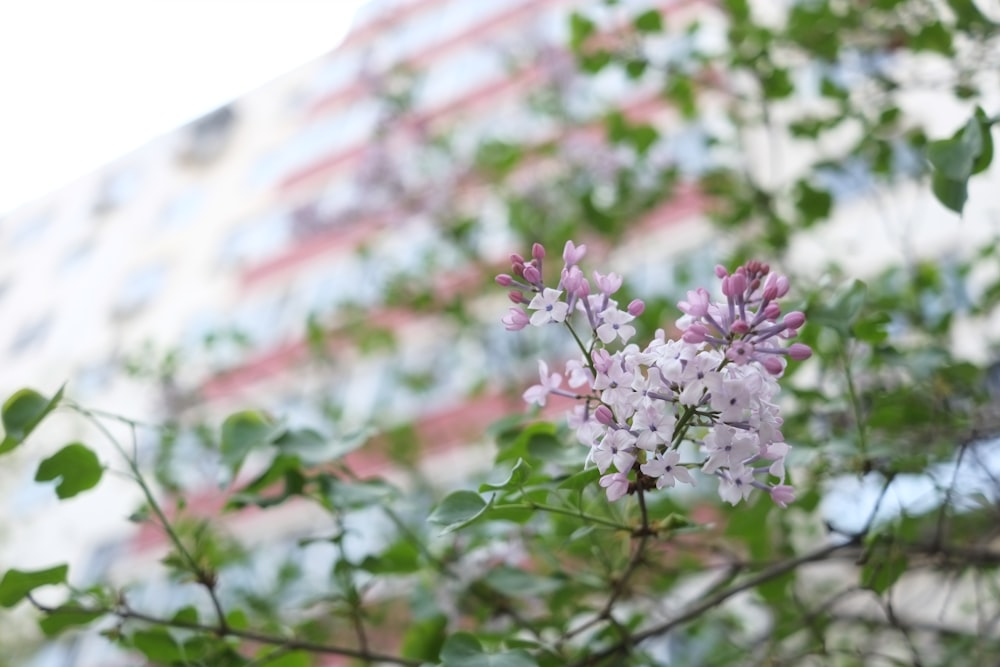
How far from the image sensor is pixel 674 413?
0.85 m

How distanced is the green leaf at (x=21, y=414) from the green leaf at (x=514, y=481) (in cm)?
60

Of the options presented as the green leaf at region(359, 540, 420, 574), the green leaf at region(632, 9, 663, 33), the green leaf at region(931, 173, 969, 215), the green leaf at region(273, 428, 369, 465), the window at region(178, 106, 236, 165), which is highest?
the window at region(178, 106, 236, 165)

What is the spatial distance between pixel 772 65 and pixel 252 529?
739 centimetres

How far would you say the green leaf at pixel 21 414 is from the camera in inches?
47.3

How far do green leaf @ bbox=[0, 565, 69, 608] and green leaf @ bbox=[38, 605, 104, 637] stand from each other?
0.04m

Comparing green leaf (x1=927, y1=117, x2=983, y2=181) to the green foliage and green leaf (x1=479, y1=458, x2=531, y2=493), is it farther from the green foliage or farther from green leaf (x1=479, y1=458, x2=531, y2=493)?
green leaf (x1=479, y1=458, x2=531, y2=493)

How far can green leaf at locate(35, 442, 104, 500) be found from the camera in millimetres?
1253

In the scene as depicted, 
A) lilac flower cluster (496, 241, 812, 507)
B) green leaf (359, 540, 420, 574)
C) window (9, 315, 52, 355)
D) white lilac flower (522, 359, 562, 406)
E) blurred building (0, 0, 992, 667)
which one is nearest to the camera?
lilac flower cluster (496, 241, 812, 507)

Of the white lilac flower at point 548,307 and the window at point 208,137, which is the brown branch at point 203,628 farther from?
the window at point 208,137

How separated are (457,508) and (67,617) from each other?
64 centimetres

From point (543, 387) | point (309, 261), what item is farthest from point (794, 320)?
point (309, 261)

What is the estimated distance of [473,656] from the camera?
3.55 feet

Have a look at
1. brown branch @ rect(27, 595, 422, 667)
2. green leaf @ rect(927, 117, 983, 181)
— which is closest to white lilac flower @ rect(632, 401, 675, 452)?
green leaf @ rect(927, 117, 983, 181)

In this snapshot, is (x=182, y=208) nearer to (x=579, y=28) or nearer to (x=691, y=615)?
(x=579, y=28)
